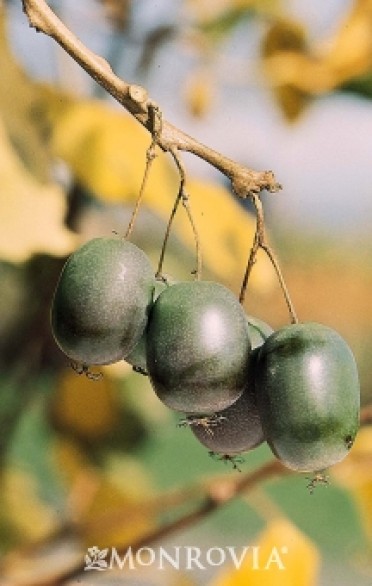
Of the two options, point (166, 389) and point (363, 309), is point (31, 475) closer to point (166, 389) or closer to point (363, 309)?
point (363, 309)

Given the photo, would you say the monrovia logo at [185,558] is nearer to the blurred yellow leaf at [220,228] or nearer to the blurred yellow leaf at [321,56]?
the blurred yellow leaf at [220,228]

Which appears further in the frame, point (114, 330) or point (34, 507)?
point (34, 507)

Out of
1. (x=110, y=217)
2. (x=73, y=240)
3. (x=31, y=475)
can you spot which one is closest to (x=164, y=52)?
(x=110, y=217)

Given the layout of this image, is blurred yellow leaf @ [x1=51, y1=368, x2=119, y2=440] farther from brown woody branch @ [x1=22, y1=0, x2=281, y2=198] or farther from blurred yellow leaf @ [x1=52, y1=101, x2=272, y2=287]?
brown woody branch @ [x1=22, y1=0, x2=281, y2=198]

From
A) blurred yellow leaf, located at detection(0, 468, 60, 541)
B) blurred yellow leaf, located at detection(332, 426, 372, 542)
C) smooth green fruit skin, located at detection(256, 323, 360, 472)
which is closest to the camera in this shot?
smooth green fruit skin, located at detection(256, 323, 360, 472)

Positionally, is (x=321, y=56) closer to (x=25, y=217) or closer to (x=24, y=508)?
(x=25, y=217)

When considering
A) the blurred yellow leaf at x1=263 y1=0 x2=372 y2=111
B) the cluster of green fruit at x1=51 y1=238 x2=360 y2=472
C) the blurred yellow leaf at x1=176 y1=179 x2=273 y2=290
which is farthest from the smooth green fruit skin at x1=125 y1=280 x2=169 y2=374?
the blurred yellow leaf at x1=263 y1=0 x2=372 y2=111
